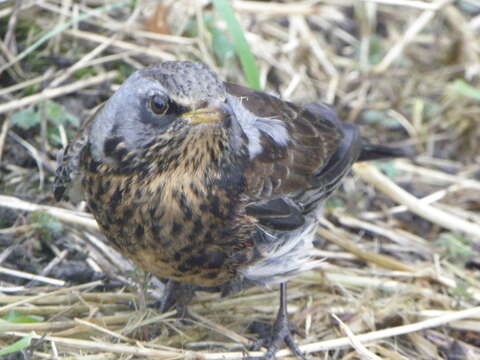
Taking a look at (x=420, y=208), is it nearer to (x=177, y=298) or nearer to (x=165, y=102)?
(x=177, y=298)

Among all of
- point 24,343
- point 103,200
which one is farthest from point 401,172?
point 24,343

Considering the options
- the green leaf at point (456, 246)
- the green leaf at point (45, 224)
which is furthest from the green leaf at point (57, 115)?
the green leaf at point (456, 246)

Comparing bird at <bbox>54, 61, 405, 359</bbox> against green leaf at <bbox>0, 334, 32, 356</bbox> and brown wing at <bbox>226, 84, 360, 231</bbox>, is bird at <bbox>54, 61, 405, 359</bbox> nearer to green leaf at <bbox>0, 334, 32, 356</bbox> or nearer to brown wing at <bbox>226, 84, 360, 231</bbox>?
brown wing at <bbox>226, 84, 360, 231</bbox>

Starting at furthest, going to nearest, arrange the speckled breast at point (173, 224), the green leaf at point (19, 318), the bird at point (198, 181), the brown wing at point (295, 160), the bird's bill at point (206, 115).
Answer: the brown wing at point (295, 160), the green leaf at point (19, 318), the speckled breast at point (173, 224), the bird at point (198, 181), the bird's bill at point (206, 115)

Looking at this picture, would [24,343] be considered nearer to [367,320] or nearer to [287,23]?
[367,320]

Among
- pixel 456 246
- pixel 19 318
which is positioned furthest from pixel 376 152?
pixel 19 318

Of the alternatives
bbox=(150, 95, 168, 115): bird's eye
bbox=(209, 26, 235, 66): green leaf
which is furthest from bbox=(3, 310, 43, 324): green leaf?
bbox=(209, 26, 235, 66): green leaf

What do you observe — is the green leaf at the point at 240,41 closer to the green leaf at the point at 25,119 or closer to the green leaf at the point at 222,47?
the green leaf at the point at 222,47
